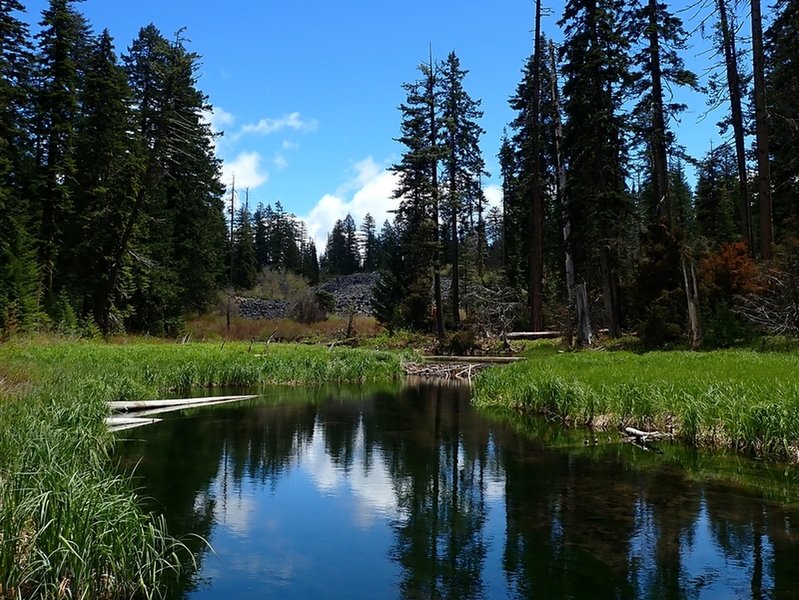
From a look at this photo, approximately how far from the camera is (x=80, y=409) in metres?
9.33

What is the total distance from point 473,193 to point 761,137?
993 inches

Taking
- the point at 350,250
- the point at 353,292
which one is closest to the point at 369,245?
the point at 350,250

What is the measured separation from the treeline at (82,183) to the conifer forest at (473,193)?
0.34 ft

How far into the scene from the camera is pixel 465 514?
755 centimetres

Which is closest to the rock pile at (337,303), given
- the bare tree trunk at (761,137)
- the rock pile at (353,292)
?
the rock pile at (353,292)

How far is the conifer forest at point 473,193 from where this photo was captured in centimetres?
2020

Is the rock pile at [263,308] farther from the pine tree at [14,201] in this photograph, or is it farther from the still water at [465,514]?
the still water at [465,514]

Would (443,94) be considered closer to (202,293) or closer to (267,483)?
(202,293)

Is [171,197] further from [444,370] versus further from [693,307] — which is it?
[693,307]

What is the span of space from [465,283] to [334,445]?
36.0 m

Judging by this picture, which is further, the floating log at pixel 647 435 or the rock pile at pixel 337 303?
the rock pile at pixel 337 303

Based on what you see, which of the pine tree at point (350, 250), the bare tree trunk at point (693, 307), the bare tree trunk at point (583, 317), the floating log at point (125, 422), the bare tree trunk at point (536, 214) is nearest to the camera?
the floating log at point (125, 422)

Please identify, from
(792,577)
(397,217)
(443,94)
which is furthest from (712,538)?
(443,94)

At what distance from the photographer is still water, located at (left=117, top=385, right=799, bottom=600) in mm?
5504
